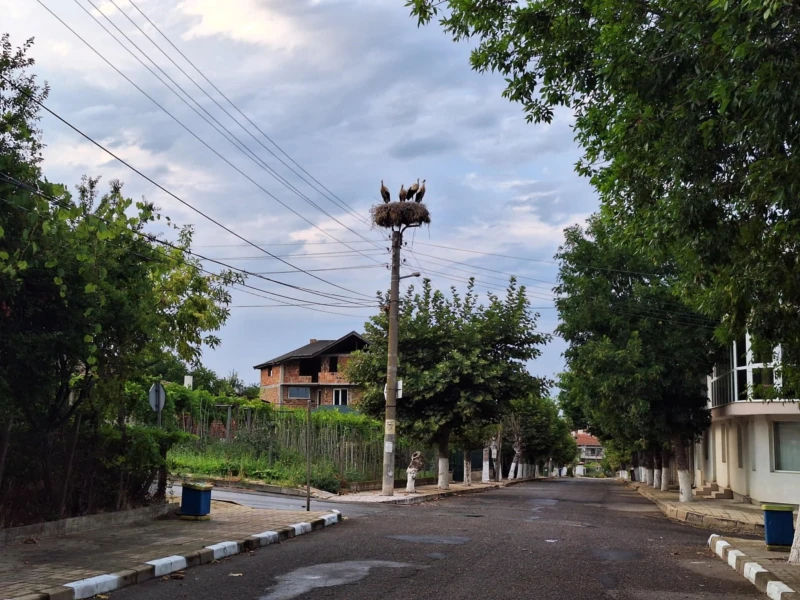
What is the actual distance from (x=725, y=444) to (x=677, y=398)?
7598 millimetres

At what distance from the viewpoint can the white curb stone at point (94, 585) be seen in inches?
329

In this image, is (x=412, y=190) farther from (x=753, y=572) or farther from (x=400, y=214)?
(x=753, y=572)

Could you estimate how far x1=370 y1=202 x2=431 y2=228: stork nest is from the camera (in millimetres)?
28328

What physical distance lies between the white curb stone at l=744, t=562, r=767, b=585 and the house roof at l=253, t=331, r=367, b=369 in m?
54.1

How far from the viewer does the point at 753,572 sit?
10.5 meters

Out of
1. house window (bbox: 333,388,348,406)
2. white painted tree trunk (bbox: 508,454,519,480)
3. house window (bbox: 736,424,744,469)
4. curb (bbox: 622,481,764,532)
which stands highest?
house window (bbox: 333,388,348,406)

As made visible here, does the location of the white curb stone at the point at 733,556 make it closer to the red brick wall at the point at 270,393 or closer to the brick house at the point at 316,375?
the brick house at the point at 316,375

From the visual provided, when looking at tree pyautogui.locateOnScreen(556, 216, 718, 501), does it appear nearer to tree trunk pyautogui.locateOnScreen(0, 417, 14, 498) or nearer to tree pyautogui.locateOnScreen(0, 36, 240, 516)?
tree pyautogui.locateOnScreen(0, 36, 240, 516)

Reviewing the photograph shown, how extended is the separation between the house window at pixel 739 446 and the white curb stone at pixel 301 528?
20.4 meters

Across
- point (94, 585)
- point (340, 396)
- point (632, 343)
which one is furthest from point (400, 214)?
point (340, 396)

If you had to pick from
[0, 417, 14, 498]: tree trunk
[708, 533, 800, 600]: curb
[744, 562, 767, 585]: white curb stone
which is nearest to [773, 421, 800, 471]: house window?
[708, 533, 800, 600]: curb

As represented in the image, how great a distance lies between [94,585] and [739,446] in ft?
89.2

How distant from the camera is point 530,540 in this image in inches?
559

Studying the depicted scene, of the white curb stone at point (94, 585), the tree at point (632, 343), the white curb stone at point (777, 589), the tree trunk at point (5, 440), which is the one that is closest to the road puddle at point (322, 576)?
the white curb stone at point (94, 585)
